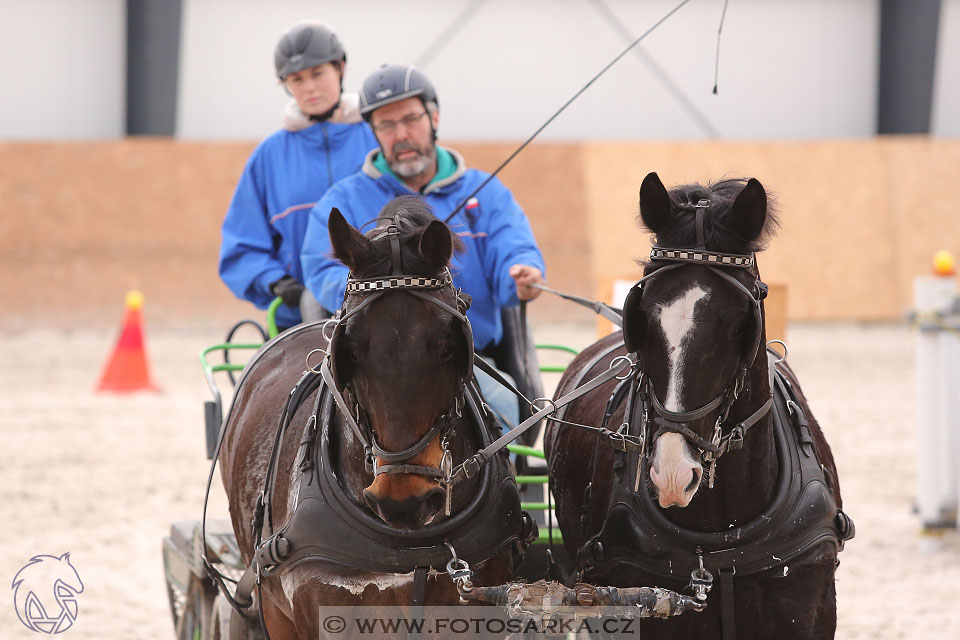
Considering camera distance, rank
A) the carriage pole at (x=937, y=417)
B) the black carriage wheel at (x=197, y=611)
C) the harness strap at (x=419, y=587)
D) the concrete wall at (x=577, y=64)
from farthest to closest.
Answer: the concrete wall at (x=577, y=64) → the carriage pole at (x=937, y=417) → the black carriage wheel at (x=197, y=611) → the harness strap at (x=419, y=587)

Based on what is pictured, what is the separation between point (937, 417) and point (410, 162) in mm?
3898

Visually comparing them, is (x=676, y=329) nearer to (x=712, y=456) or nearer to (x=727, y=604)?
(x=712, y=456)

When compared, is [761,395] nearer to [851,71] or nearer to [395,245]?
[395,245]

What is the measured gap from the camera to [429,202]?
3723 mm

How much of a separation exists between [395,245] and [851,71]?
15179 millimetres

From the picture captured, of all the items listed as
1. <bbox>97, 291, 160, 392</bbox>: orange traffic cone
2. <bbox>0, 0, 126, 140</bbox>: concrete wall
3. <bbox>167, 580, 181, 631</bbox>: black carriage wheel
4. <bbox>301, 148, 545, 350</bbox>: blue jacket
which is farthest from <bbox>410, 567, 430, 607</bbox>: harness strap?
<bbox>0, 0, 126, 140</bbox>: concrete wall

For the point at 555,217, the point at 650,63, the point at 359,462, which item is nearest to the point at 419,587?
the point at 359,462

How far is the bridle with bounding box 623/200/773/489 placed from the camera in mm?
2430

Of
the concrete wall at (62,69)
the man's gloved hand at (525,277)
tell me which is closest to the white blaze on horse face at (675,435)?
the man's gloved hand at (525,277)

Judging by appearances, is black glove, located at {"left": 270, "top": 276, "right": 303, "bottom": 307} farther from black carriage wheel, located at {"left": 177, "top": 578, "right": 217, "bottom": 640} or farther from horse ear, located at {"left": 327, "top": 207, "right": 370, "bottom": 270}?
horse ear, located at {"left": 327, "top": 207, "right": 370, "bottom": 270}

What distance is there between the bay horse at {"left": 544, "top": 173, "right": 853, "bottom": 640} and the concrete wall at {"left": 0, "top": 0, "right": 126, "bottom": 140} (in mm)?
13248

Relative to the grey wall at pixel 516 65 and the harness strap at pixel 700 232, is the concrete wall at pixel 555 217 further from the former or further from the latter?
the harness strap at pixel 700 232

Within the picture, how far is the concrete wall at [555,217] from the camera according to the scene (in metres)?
12.8

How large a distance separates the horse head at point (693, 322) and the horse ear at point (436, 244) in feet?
1.39
